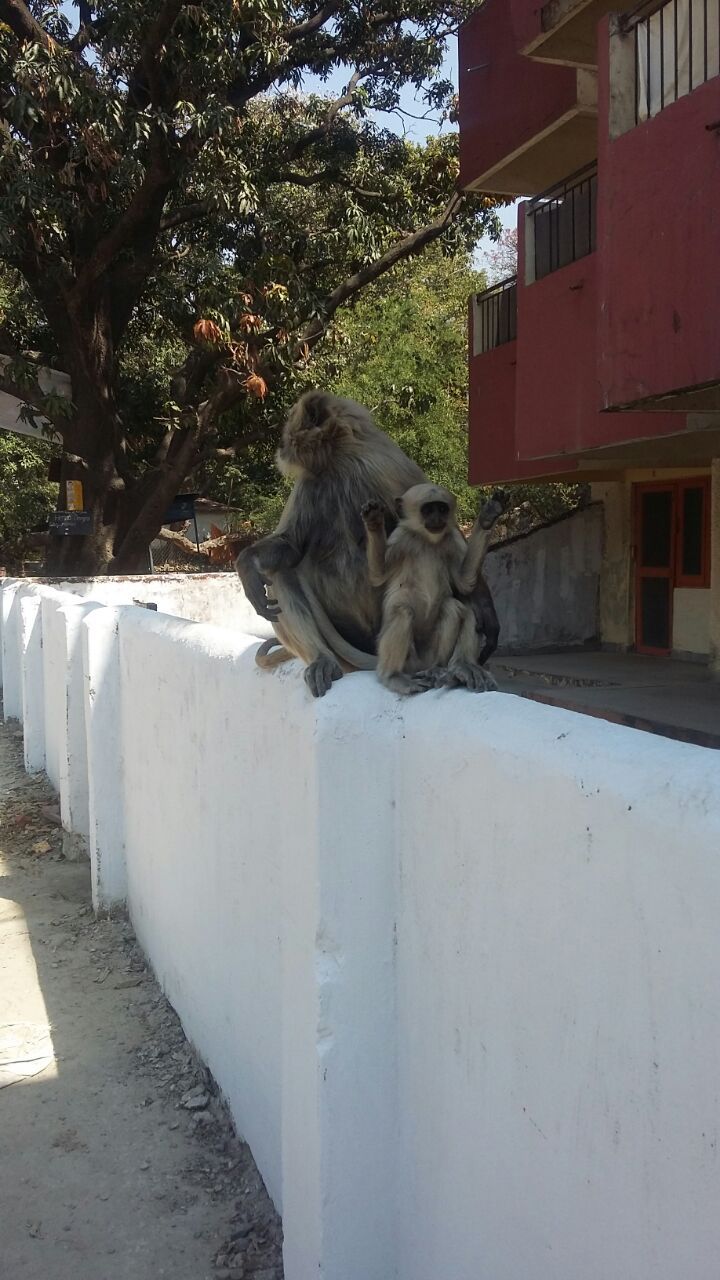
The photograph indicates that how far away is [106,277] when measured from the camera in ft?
52.6

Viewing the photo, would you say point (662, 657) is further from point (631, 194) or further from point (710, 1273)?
point (710, 1273)

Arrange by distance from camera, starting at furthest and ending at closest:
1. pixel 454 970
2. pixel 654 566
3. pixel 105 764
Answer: pixel 654 566
pixel 105 764
pixel 454 970

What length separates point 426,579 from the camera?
3.90m

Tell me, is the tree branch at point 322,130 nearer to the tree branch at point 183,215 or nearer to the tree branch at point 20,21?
the tree branch at point 183,215

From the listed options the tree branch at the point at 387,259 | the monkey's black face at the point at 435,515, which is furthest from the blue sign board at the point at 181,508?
the monkey's black face at the point at 435,515

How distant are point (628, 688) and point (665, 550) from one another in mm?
3451

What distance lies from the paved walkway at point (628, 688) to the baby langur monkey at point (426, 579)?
15.7ft

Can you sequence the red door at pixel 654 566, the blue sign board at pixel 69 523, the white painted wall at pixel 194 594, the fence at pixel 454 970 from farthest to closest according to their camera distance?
1. the blue sign board at pixel 69 523
2. the red door at pixel 654 566
3. the white painted wall at pixel 194 594
4. the fence at pixel 454 970

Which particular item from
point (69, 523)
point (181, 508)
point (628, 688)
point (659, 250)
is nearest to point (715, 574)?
point (628, 688)

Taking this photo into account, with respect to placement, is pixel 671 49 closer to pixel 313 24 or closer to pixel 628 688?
pixel 628 688

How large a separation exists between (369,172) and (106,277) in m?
4.14

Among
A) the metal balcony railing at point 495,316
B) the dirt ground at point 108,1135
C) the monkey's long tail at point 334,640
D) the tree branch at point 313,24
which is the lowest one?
the dirt ground at point 108,1135

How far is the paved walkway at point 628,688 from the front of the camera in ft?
29.8

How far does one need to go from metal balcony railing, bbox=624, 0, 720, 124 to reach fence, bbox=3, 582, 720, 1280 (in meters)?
5.37
